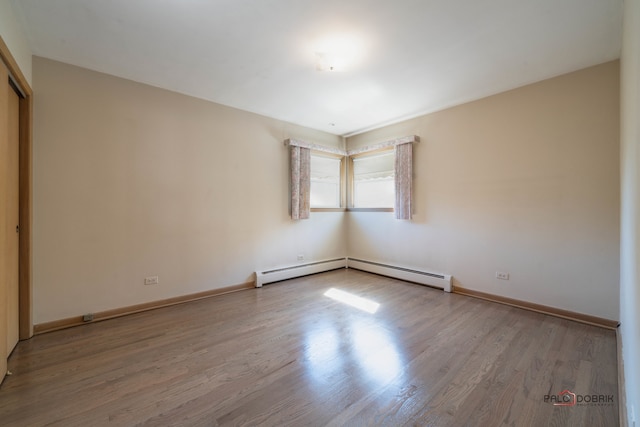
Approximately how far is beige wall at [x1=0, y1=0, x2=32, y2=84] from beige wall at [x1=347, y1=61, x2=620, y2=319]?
4472 millimetres

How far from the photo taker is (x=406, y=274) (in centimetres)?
437

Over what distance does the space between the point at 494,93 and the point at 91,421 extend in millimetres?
4856

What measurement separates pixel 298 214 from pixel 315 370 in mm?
2829

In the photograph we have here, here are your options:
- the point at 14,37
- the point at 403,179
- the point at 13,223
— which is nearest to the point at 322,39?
the point at 14,37

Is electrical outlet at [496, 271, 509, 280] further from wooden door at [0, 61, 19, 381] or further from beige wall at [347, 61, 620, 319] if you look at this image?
wooden door at [0, 61, 19, 381]

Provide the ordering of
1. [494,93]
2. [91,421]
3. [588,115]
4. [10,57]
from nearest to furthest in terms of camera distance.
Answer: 1. [91,421]
2. [10,57]
3. [588,115]
4. [494,93]

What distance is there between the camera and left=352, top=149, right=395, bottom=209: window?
4.86 m

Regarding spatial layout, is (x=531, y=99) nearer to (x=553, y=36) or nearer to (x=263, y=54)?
(x=553, y=36)

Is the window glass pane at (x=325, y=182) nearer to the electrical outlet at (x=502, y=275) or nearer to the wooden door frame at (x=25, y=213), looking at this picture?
the electrical outlet at (x=502, y=275)

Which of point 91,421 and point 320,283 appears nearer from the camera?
point 91,421

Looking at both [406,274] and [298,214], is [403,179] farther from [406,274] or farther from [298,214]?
[298,214]

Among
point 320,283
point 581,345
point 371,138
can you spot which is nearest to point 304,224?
point 320,283

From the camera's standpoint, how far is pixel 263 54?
8.55 feet

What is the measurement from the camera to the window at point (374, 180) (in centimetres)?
486
